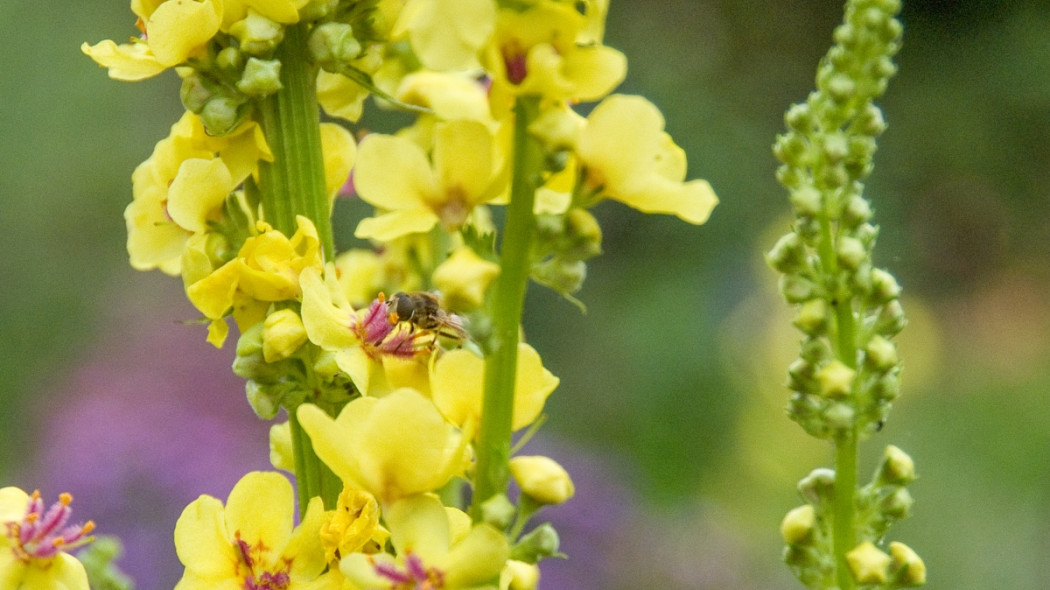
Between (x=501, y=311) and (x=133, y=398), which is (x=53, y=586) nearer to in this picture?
(x=501, y=311)

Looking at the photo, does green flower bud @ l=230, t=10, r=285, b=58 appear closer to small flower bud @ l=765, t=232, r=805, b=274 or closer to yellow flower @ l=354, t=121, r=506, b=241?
yellow flower @ l=354, t=121, r=506, b=241

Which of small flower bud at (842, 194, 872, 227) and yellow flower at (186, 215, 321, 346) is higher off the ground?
→ small flower bud at (842, 194, 872, 227)

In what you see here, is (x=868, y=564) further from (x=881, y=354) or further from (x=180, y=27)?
(x=180, y=27)

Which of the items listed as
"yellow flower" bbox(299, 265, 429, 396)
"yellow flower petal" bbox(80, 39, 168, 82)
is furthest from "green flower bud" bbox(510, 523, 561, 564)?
"yellow flower petal" bbox(80, 39, 168, 82)

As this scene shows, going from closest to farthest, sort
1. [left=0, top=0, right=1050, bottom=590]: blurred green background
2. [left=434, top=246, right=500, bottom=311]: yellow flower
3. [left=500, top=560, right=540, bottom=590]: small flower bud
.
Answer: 1. [left=434, top=246, right=500, bottom=311]: yellow flower
2. [left=500, top=560, right=540, bottom=590]: small flower bud
3. [left=0, top=0, right=1050, bottom=590]: blurred green background

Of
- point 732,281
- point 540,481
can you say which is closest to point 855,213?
point 540,481

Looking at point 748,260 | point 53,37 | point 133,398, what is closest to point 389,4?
point 133,398

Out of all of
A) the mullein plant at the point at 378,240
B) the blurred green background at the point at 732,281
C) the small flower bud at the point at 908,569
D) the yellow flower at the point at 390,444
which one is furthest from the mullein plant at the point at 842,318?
the blurred green background at the point at 732,281
